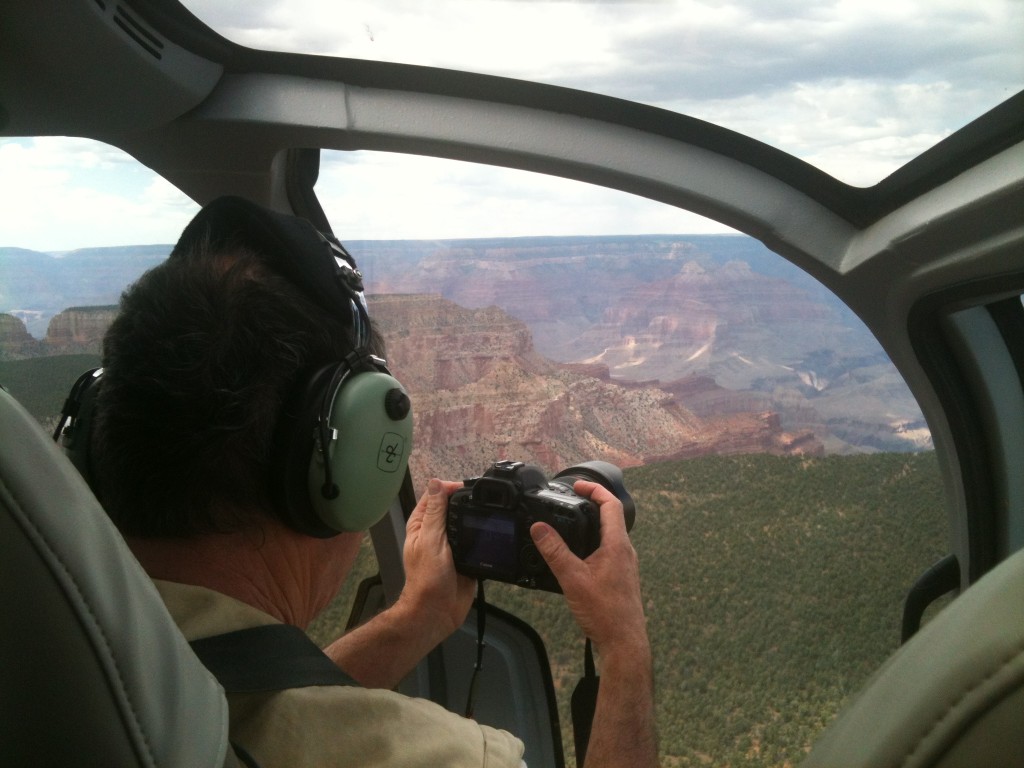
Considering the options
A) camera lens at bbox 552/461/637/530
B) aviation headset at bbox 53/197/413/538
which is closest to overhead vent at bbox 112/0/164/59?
aviation headset at bbox 53/197/413/538

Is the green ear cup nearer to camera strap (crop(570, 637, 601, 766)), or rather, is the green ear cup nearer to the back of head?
the back of head

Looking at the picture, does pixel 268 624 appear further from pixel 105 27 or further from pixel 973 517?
pixel 973 517

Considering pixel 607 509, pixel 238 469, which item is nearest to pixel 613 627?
pixel 607 509

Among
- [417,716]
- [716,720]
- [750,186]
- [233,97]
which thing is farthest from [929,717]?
[233,97]

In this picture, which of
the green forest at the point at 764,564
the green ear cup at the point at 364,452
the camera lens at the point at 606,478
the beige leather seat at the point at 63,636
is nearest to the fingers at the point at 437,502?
the camera lens at the point at 606,478

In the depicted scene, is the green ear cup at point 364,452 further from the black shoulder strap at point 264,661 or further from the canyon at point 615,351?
the canyon at point 615,351

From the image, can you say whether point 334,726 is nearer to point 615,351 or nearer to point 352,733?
point 352,733
